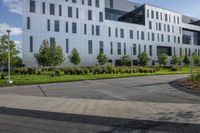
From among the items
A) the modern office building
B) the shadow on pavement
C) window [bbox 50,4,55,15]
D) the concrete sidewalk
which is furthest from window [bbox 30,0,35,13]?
the shadow on pavement

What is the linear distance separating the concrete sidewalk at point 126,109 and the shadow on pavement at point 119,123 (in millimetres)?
395

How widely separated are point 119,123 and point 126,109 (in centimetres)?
198

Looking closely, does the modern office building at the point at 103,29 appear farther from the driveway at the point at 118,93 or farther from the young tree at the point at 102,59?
the driveway at the point at 118,93

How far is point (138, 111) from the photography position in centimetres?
855

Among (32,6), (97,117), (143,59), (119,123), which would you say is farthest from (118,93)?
(143,59)

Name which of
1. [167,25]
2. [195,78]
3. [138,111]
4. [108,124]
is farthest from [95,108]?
[167,25]

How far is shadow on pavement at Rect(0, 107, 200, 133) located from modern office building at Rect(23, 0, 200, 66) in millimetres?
47720

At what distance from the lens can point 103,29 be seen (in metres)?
64.8

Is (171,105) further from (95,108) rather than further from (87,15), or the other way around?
(87,15)

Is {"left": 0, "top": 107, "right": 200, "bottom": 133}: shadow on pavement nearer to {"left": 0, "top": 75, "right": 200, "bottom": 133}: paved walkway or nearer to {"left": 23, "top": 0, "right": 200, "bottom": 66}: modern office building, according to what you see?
{"left": 0, "top": 75, "right": 200, "bottom": 133}: paved walkway

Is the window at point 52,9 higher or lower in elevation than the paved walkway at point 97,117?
higher

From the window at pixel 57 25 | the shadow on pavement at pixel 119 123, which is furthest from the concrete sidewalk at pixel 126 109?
the window at pixel 57 25

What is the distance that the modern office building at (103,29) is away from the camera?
54.8 meters

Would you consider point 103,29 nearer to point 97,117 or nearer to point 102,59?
point 102,59
